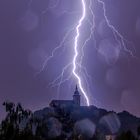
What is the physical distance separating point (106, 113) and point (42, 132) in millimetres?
66775

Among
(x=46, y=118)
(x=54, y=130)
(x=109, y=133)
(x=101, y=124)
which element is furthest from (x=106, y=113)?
(x=54, y=130)

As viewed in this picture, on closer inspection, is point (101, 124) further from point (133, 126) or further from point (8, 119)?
point (8, 119)

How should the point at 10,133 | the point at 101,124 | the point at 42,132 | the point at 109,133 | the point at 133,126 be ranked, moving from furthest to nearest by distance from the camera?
1. the point at 133,126
2. the point at 101,124
3. the point at 109,133
4. the point at 42,132
5. the point at 10,133

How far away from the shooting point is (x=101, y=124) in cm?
9456

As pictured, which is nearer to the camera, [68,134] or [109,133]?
[68,134]

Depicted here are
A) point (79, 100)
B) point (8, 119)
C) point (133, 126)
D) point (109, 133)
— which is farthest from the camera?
point (133, 126)

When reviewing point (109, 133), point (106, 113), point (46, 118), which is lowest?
point (46, 118)

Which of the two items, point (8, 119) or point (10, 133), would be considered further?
point (8, 119)

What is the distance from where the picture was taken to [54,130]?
45312mm

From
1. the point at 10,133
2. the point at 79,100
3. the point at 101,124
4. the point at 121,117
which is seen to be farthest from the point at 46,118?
the point at 121,117

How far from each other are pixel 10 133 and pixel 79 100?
8209 centimetres

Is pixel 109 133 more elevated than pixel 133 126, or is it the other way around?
pixel 133 126

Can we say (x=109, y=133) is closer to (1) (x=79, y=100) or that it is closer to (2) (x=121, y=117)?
(1) (x=79, y=100)

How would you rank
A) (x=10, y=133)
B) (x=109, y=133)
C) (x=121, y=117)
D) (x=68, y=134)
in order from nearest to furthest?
(x=10, y=133) → (x=68, y=134) → (x=109, y=133) → (x=121, y=117)
